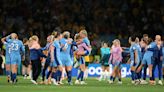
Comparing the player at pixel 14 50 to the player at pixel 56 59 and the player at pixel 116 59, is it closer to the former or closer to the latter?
the player at pixel 56 59

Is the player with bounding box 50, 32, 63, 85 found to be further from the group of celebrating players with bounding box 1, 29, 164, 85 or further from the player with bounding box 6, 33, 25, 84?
the player with bounding box 6, 33, 25, 84

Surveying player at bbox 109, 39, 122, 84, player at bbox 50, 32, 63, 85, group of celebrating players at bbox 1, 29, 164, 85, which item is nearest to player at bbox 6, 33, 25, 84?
group of celebrating players at bbox 1, 29, 164, 85

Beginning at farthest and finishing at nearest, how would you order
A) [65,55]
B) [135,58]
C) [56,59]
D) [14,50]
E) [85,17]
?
1. [85,17]
2. [135,58]
3. [14,50]
4. [65,55]
5. [56,59]

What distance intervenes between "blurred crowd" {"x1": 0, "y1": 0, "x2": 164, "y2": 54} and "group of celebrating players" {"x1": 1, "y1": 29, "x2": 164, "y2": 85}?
12385 mm

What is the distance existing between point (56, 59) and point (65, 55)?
0.85 m

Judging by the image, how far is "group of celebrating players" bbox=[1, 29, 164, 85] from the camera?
25.9 m

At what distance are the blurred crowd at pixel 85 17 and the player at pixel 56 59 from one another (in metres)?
14.9

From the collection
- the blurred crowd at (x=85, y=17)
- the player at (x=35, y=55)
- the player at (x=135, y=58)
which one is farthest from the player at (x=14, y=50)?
the blurred crowd at (x=85, y=17)

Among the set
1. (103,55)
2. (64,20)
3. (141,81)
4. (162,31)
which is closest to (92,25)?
(64,20)

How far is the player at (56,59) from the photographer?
83.6ft

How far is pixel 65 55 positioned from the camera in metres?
26.2

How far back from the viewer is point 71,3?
4438 centimetres

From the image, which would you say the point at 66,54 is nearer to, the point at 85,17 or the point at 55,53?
the point at 55,53

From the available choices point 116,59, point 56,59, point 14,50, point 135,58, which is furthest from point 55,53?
point 135,58
